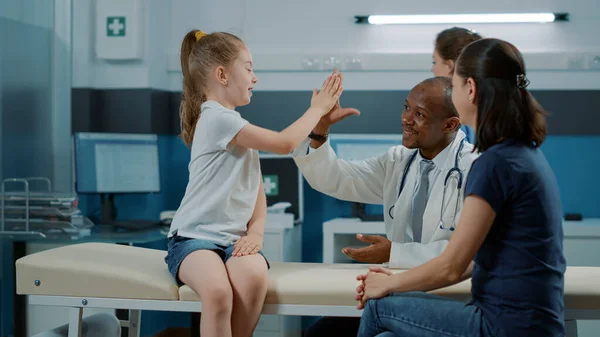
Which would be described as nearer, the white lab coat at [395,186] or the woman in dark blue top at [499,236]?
the woman in dark blue top at [499,236]

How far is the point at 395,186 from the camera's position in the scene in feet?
7.03

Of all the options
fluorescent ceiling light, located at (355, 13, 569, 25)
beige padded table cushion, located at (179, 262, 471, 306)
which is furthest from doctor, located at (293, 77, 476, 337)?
fluorescent ceiling light, located at (355, 13, 569, 25)

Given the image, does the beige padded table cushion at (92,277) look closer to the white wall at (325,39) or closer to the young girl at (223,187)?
the young girl at (223,187)

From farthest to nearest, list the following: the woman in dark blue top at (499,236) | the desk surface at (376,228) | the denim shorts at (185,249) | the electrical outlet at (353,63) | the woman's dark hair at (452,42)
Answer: the electrical outlet at (353,63) < the desk surface at (376,228) < the woman's dark hair at (452,42) < the denim shorts at (185,249) < the woman in dark blue top at (499,236)

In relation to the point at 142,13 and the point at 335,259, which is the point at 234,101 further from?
the point at 142,13

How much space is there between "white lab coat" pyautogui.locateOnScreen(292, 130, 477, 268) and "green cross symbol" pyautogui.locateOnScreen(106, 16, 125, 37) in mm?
2252

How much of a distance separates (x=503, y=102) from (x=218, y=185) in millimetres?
753

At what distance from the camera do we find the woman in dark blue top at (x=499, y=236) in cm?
147

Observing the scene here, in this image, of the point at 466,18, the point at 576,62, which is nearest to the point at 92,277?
the point at 466,18

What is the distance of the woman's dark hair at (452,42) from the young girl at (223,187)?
65cm

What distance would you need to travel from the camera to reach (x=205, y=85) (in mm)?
2127

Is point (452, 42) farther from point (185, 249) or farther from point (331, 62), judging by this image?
point (331, 62)

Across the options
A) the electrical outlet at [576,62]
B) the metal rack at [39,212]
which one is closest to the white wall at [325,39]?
the electrical outlet at [576,62]

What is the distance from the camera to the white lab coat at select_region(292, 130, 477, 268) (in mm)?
1862
